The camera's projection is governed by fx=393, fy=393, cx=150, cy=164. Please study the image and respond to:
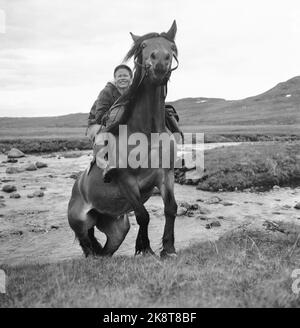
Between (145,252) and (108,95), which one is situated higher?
(108,95)

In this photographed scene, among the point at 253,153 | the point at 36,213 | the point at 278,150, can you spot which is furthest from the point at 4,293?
the point at 278,150

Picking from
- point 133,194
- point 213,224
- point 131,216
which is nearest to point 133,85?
point 133,194

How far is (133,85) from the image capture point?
7.43m

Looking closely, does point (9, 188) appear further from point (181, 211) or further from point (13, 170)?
point (181, 211)

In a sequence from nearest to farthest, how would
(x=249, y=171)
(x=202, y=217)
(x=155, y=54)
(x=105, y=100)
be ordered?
(x=155, y=54)
(x=105, y=100)
(x=202, y=217)
(x=249, y=171)

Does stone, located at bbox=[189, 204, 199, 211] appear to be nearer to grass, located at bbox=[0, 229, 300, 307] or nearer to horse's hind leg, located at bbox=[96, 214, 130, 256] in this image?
horse's hind leg, located at bbox=[96, 214, 130, 256]

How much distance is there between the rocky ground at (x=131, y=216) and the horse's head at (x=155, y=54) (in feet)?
21.1

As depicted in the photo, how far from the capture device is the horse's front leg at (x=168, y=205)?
7250 mm

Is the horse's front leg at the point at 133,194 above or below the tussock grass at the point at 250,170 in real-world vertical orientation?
above

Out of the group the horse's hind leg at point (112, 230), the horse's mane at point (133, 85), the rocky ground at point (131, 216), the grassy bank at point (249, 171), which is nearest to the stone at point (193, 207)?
the rocky ground at point (131, 216)

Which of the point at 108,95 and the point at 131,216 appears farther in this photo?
the point at 131,216

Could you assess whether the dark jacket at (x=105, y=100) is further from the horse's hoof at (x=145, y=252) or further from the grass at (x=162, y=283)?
the grass at (x=162, y=283)

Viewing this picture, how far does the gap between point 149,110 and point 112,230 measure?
3.47 meters
